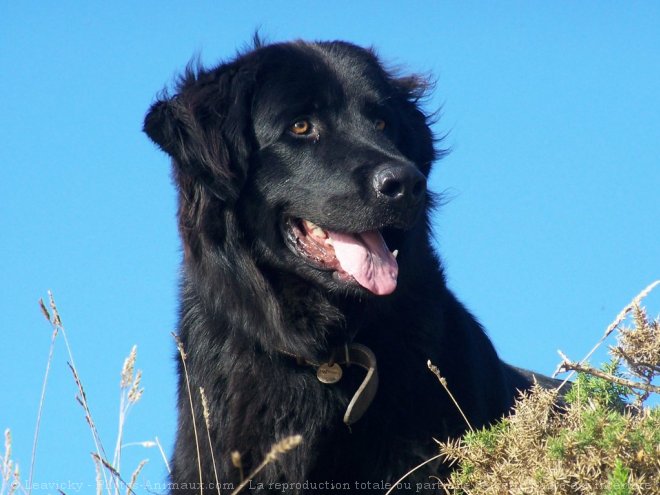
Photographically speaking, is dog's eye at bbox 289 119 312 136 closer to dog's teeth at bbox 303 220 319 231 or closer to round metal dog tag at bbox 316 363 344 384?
dog's teeth at bbox 303 220 319 231

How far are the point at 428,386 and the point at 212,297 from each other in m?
1.16

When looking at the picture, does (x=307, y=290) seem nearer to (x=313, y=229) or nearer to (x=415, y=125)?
(x=313, y=229)

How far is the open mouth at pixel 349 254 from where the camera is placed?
4.35 m

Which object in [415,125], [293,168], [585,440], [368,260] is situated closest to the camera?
[585,440]

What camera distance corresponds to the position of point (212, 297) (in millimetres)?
4645

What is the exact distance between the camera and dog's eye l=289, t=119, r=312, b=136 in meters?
4.63

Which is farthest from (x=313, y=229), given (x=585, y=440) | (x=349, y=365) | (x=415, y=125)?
(x=585, y=440)

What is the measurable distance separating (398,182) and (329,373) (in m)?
0.99

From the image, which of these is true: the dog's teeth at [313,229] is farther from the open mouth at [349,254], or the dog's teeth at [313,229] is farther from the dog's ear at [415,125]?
the dog's ear at [415,125]

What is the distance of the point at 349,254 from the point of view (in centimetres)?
443

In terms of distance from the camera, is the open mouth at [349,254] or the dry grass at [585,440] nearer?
the dry grass at [585,440]

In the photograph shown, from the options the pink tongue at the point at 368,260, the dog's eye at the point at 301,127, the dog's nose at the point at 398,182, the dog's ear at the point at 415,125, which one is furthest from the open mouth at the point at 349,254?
the dog's ear at the point at 415,125

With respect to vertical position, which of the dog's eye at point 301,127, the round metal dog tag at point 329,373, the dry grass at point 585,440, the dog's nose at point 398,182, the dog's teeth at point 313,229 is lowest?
the round metal dog tag at point 329,373

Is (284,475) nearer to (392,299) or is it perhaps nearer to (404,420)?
(404,420)
